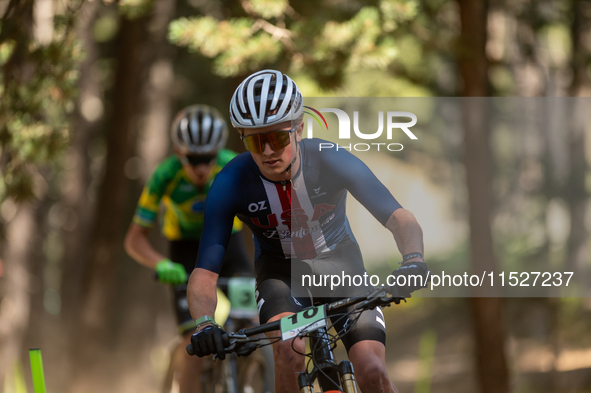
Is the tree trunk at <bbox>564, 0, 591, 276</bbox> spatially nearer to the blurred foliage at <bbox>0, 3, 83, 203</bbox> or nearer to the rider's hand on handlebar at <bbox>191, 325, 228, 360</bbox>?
the blurred foliage at <bbox>0, 3, 83, 203</bbox>

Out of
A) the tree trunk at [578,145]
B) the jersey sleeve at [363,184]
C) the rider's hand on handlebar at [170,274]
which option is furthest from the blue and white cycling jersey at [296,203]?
the tree trunk at [578,145]

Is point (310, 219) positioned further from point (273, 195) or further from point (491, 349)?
point (491, 349)

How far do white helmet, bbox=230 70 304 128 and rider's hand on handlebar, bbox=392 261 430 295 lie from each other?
3.27ft

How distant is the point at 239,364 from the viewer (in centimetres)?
555

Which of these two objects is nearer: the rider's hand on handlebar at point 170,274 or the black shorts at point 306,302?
the black shorts at point 306,302

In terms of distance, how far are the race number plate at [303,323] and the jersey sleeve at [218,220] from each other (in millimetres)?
558

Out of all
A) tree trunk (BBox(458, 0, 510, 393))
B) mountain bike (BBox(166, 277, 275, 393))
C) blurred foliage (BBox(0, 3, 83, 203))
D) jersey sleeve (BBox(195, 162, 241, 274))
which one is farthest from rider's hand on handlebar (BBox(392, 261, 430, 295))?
tree trunk (BBox(458, 0, 510, 393))

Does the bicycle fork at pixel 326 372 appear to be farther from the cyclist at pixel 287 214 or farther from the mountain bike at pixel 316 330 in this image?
the cyclist at pixel 287 214

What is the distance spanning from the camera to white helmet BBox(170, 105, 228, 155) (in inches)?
210

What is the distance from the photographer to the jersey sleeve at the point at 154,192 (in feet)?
18.3

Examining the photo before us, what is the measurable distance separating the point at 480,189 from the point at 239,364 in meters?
4.15

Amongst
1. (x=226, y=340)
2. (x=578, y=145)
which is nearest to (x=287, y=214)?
(x=226, y=340)

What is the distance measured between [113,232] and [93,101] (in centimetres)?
572

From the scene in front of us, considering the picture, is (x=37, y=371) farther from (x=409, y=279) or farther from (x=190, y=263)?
(x=190, y=263)
